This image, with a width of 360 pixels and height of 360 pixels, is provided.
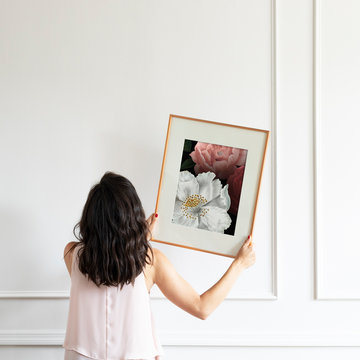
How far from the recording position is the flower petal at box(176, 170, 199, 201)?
1846mm

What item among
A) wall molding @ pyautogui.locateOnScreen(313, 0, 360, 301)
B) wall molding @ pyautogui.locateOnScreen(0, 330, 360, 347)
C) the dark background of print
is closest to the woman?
the dark background of print

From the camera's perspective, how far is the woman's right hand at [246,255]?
69.6 inches

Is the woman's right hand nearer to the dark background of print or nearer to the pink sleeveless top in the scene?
the dark background of print

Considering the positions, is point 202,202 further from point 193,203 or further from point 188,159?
point 188,159

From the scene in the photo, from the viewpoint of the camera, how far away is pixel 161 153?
2102mm

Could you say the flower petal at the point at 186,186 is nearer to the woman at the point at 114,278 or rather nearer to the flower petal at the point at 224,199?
the flower petal at the point at 224,199

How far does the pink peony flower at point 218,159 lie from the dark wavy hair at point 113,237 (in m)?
0.44

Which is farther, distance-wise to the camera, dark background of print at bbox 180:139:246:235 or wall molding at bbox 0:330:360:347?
wall molding at bbox 0:330:360:347

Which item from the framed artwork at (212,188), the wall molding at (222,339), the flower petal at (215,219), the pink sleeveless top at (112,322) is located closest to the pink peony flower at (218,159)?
the framed artwork at (212,188)

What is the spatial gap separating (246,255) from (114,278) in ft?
1.81

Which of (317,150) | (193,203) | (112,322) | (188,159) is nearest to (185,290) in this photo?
(112,322)

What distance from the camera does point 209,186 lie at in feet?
6.04

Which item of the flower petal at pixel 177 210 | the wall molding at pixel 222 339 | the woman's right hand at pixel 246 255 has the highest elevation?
the flower petal at pixel 177 210

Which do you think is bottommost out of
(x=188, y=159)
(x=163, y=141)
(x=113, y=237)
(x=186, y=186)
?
(x=113, y=237)
